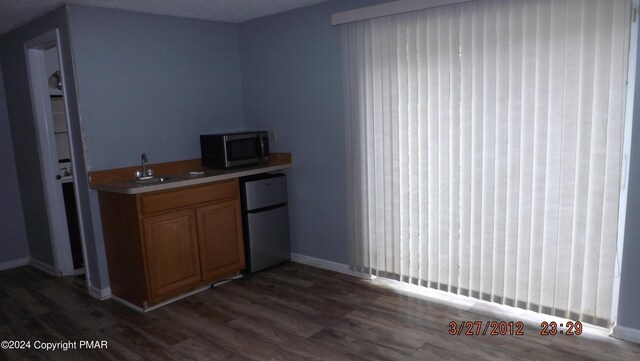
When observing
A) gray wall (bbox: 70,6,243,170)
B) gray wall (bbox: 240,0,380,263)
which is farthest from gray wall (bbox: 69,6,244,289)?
gray wall (bbox: 240,0,380,263)

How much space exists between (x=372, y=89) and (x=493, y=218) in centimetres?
127

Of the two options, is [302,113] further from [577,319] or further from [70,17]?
[577,319]

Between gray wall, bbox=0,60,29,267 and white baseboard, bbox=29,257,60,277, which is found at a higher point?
gray wall, bbox=0,60,29,267

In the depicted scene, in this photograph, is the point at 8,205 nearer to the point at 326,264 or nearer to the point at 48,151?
the point at 48,151

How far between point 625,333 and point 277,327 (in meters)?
2.05

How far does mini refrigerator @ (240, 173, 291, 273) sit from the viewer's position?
12.4 feet

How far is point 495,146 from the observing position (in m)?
2.79

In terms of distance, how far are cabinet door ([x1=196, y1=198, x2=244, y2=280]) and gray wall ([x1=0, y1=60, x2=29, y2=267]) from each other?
222 centimetres

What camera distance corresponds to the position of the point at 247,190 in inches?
147

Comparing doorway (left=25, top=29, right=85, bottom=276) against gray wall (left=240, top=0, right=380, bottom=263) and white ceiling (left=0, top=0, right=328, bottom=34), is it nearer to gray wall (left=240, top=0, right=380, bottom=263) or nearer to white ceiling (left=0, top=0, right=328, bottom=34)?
white ceiling (left=0, top=0, right=328, bottom=34)

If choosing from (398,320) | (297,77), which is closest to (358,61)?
(297,77)

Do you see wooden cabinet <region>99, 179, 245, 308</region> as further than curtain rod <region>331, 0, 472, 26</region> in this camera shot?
Yes

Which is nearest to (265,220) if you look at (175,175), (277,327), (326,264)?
(326,264)

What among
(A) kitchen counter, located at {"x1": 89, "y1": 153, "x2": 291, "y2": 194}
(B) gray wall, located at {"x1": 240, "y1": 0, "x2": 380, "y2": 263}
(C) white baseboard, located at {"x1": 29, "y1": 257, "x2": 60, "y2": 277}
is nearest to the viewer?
(A) kitchen counter, located at {"x1": 89, "y1": 153, "x2": 291, "y2": 194}
